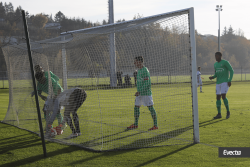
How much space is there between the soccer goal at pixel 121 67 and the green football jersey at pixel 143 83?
5.1 inches

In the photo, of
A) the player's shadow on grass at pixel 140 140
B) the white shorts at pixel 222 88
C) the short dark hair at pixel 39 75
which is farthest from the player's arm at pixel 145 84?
the white shorts at pixel 222 88

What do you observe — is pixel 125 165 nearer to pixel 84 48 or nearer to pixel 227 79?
pixel 84 48

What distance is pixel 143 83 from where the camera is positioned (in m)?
6.01

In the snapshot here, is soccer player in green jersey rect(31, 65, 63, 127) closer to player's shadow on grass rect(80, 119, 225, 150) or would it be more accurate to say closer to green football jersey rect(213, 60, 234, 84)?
player's shadow on grass rect(80, 119, 225, 150)

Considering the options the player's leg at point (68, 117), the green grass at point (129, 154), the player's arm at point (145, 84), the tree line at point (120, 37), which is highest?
the tree line at point (120, 37)

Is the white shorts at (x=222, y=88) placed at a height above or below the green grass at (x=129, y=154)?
above

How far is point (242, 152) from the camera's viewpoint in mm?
4516

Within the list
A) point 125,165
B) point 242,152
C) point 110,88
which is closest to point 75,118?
point 110,88

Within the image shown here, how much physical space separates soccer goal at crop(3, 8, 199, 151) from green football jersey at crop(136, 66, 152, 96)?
0.42 ft

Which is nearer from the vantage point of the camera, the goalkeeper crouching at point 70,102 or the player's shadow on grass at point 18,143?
the player's shadow on grass at point 18,143

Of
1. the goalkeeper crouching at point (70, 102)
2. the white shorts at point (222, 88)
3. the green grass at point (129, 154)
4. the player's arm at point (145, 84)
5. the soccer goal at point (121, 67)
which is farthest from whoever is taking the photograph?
the white shorts at point (222, 88)

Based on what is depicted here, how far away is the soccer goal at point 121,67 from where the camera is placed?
5.14 metres

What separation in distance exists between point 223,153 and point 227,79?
3.73 meters

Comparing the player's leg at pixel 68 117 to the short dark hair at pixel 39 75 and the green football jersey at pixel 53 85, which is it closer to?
the green football jersey at pixel 53 85
